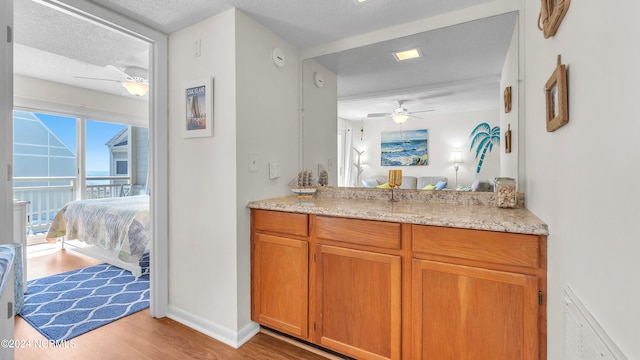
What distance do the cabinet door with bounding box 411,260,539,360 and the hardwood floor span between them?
0.73 meters

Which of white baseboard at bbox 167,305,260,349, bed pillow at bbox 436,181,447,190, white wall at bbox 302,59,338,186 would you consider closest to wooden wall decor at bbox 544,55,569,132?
bed pillow at bbox 436,181,447,190

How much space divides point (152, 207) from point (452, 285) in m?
2.09

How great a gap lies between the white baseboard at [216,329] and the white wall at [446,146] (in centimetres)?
139

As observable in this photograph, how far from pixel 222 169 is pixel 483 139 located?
5.63ft

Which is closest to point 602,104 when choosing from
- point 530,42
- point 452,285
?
point 452,285

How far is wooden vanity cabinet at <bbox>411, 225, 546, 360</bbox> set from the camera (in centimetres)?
118

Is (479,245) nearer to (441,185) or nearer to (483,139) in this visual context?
(441,185)

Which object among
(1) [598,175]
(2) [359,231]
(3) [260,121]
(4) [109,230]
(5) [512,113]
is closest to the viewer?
(1) [598,175]

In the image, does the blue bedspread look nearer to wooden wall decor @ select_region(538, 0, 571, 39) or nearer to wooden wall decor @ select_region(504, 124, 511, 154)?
wooden wall decor @ select_region(504, 124, 511, 154)

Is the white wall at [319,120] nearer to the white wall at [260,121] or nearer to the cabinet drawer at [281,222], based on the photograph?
the white wall at [260,121]

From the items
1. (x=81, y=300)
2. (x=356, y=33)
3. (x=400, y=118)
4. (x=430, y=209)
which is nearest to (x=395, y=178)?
(x=430, y=209)

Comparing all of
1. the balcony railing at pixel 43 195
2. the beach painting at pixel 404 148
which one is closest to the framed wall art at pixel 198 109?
the beach painting at pixel 404 148

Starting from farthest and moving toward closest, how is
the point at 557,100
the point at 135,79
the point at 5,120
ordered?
the point at 135,79 → the point at 5,120 → the point at 557,100

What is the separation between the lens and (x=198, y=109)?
201cm
